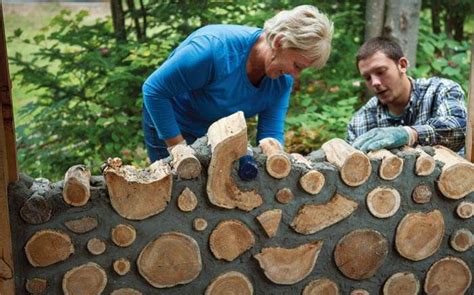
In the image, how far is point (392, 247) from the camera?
211 centimetres

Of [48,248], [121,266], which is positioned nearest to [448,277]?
[121,266]

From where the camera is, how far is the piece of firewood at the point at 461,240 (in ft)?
6.96

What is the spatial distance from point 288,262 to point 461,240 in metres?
0.59

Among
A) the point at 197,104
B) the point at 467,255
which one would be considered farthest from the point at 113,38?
the point at 467,255

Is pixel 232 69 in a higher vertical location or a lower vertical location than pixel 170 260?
higher

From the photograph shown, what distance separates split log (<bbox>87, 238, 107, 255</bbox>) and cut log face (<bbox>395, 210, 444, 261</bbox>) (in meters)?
0.94

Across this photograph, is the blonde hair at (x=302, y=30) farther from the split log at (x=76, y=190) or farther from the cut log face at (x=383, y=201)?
the split log at (x=76, y=190)

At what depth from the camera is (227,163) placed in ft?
6.21

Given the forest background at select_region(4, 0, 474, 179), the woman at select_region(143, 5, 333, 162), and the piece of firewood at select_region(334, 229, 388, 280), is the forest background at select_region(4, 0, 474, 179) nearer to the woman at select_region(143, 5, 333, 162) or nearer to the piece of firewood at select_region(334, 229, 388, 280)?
the woman at select_region(143, 5, 333, 162)

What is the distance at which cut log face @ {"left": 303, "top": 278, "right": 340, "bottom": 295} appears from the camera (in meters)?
2.08

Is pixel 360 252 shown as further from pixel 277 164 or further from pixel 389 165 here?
pixel 277 164

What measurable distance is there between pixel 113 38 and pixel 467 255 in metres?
2.74

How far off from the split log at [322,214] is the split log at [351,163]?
7cm

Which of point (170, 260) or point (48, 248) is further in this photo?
point (170, 260)
